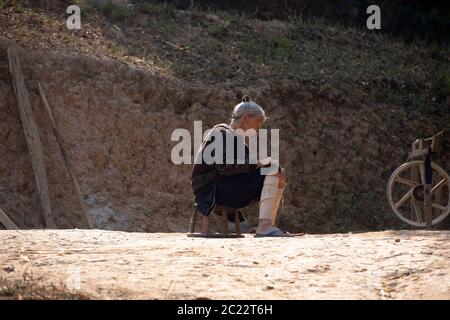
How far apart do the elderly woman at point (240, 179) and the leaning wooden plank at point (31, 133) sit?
3.77 meters

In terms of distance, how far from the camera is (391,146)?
13469mm

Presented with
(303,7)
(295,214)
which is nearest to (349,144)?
(295,214)

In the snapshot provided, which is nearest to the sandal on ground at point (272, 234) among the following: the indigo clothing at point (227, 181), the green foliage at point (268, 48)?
the indigo clothing at point (227, 181)

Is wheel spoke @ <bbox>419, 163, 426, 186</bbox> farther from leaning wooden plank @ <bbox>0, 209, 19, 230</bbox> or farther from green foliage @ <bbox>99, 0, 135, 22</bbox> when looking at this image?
green foliage @ <bbox>99, 0, 135, 22</bbox>

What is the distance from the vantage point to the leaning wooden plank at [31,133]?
11.0 m

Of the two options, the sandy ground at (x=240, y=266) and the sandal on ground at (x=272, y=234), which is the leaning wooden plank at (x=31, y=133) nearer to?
the sandy ground at (x=240, y=266)

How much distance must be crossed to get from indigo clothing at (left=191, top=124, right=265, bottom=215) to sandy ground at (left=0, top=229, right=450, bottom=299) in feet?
2.41

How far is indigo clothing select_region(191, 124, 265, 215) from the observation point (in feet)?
24.6

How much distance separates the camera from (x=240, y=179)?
7.61m

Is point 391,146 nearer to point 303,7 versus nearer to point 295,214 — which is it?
point 295,214

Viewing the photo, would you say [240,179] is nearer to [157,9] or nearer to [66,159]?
[66,159]

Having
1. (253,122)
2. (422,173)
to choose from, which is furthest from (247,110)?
(422,173)

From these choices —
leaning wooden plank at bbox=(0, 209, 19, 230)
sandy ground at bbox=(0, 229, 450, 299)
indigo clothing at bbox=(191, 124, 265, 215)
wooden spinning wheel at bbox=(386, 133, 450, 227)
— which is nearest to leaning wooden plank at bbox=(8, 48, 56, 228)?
leaning wooden plank at bbox=(0, 209, 19, 230)
